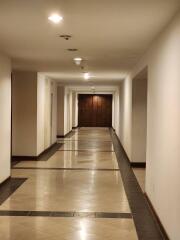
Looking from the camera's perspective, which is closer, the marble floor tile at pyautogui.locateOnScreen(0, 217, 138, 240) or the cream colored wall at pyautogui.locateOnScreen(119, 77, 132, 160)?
the marble floor tile at pyautogui.locateOnScreen(0, 217, 138, 240)

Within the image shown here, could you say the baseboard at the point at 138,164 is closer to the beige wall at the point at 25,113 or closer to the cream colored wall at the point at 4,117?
the beige wall at the point at 25,113

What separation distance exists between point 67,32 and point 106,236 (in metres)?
2.72

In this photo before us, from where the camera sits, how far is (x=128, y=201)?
6.17 metres

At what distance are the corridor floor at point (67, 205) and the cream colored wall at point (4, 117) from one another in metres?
0.53

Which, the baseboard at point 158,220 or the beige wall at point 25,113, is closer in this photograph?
the baseboard at point 158,220

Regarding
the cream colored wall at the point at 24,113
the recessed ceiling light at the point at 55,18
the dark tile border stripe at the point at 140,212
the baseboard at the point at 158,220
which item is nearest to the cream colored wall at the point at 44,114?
the cream colored wall at the point at 24,113

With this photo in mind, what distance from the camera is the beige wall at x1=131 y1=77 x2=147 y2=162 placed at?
9625mm

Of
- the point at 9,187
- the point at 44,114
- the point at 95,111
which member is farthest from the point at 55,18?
the point at 95,111

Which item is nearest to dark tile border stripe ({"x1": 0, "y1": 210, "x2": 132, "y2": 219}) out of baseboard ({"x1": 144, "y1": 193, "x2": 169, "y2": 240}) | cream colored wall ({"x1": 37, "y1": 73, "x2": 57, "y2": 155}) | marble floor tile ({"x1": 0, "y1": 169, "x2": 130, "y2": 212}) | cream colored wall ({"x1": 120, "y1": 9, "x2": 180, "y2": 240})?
marble floor tile ({"x1": 0, "y1": 169, "x2": 130, "y2": 212})

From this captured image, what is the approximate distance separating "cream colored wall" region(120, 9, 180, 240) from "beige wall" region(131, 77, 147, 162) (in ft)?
11.6

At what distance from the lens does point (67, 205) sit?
231 inches

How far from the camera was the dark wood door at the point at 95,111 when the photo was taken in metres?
28.3

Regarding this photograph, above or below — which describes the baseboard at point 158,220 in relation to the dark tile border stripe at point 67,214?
above

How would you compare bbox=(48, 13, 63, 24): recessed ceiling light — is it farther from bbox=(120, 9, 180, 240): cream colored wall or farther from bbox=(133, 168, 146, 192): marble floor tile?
bbox=(133, 168, 146, 192): marble floor tile
